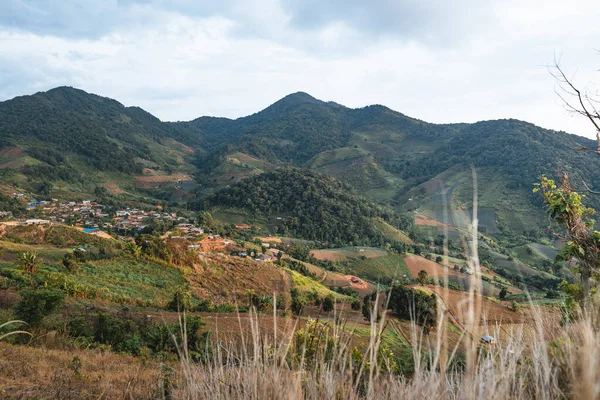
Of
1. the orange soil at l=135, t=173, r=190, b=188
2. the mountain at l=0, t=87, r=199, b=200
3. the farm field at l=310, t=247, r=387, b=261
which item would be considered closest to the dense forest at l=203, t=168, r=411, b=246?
the farm field at l=310, t=247, r=387, b=261

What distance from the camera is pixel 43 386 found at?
426cm

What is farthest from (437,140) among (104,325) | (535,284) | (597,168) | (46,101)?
(46,101)

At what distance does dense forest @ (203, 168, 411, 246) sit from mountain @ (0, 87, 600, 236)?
1946cm

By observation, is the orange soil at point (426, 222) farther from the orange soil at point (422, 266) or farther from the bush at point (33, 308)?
the bush at point (33, 308)

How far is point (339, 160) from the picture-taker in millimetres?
141750

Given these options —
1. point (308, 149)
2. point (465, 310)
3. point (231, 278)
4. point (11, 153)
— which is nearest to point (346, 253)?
point (231, 278)

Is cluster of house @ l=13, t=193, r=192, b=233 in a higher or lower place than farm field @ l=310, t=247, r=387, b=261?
Result: higher

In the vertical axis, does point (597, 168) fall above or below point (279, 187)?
above

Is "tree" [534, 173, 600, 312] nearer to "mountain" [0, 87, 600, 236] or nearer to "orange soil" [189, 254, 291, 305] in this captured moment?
"orange soil" [189, 254, 291, 305]

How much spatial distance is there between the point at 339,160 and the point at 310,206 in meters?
71.2

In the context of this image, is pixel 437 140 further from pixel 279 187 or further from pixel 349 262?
pixel 349 262

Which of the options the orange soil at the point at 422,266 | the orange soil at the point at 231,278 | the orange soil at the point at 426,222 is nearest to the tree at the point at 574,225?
the orange soil at the point at 231,278

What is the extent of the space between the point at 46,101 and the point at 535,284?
206 meters

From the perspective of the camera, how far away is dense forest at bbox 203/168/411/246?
67.4m
